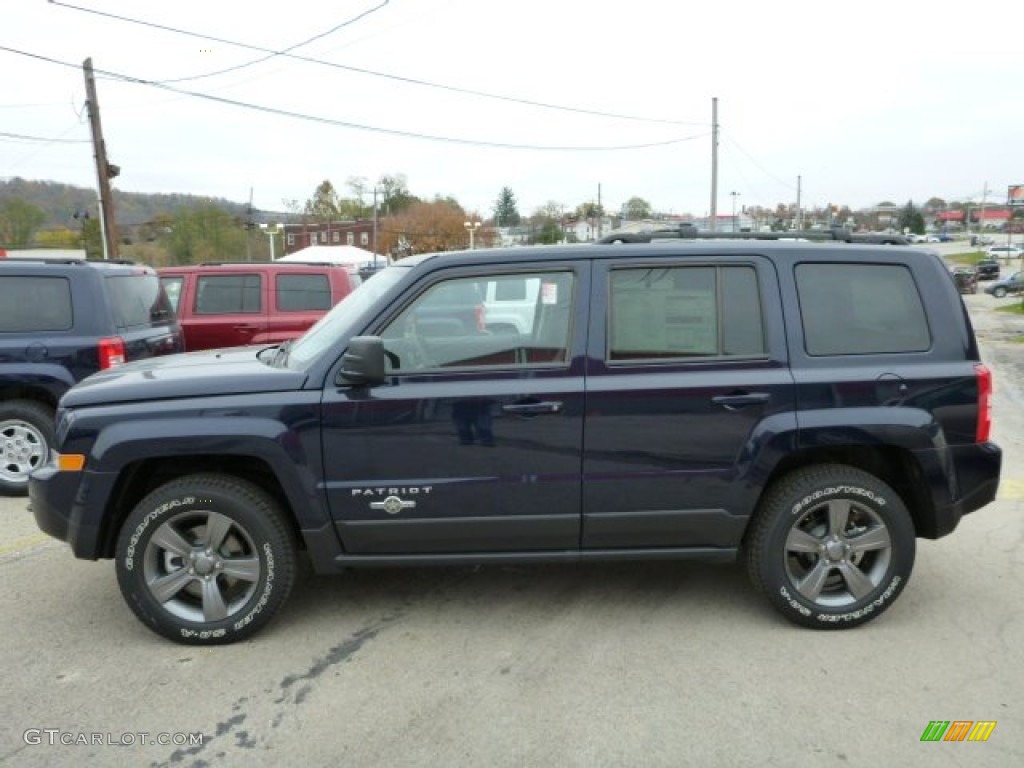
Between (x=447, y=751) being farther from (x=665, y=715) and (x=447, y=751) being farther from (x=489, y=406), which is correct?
(x=489, y=406)

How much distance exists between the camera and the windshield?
3537mm

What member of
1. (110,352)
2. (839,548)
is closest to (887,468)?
(839,548)

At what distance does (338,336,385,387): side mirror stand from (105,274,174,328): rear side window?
364 cm

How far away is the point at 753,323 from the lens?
3.50 meters

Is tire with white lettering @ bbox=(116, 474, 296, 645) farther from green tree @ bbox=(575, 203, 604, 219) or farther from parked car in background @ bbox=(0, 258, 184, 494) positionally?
green tree @ bbox=(575, 203, 604, 219)

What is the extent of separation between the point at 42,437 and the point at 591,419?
4.70 m

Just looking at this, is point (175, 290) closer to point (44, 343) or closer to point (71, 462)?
point (44, 343)

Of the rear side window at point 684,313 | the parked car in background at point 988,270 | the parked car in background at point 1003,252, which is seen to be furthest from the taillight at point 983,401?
the parked car in background at point 1003,252

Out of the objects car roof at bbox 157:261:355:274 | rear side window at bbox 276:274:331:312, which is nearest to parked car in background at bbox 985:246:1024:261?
car roof at bbox 157:261:355:274

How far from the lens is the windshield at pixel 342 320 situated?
3.54 m

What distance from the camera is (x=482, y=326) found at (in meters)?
3.50

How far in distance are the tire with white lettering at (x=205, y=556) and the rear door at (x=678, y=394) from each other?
58.3 inches

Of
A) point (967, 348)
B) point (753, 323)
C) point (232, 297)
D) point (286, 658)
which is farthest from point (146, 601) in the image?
point (232, 297)

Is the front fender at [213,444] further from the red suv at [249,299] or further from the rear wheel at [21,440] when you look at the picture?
the red suv at [249,299]
